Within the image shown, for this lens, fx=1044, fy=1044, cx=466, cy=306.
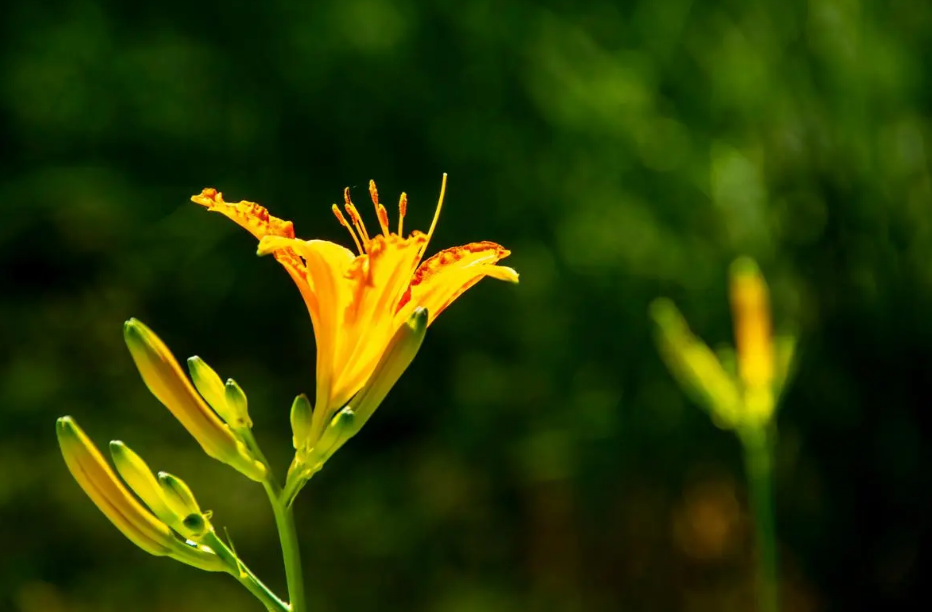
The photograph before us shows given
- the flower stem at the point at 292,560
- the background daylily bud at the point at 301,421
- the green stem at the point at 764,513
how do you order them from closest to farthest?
the flower stem at the point at 292,560
the background daylily bud at the point at 301,421
the green stem at the point at 764,513

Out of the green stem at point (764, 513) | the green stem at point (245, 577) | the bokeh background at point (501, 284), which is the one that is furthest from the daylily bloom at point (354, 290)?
the bokeh background at point (501, 284)

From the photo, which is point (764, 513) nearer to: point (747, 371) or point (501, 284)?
point (747, 371)

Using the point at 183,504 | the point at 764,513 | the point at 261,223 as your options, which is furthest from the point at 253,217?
the point at 764,513

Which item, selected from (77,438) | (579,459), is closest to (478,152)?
(579,459)

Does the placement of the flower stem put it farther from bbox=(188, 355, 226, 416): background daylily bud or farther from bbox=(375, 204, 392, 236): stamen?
bbox=(375, 204, 392, 236): stamen

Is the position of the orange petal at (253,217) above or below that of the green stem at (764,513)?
above

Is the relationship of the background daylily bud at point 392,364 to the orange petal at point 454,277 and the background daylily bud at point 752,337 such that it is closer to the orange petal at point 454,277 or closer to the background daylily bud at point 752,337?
the orange petal at point 454,277

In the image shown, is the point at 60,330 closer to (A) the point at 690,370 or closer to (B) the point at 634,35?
(B) the point at 634,35
